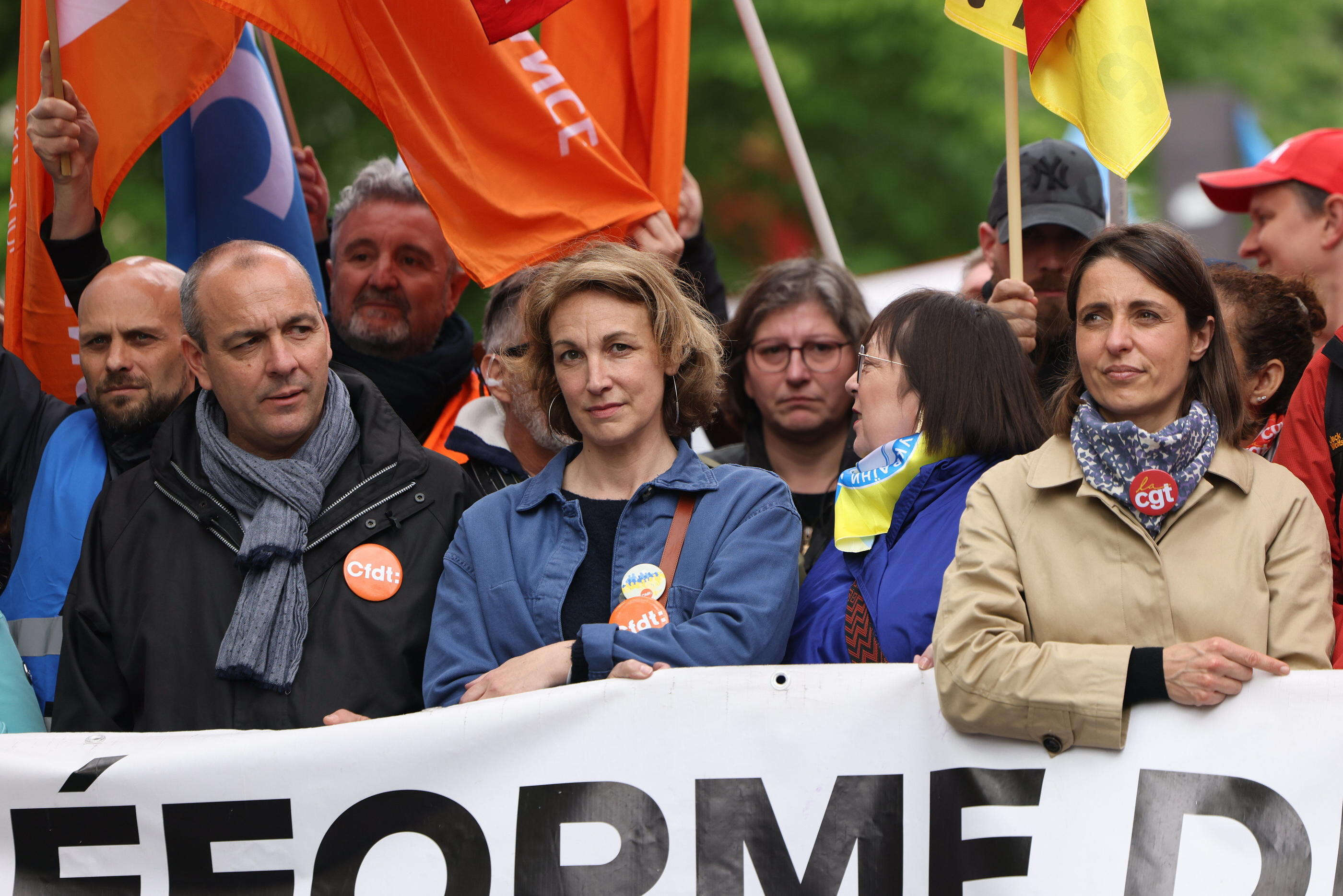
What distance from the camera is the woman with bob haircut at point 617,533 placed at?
3.38m

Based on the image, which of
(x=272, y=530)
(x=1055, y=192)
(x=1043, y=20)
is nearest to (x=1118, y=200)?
(x=1043, y=20)

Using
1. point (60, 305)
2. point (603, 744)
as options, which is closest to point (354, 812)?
point (603, 744)

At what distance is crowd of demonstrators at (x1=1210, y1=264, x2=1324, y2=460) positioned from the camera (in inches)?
158

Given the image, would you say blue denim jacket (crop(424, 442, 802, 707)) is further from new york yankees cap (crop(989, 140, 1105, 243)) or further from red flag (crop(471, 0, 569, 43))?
new york yankees cap (crop(989, 140, 1105, 243))

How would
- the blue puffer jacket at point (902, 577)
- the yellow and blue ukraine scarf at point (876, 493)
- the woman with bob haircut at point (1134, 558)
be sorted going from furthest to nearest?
the yellow and blue ukraine scarf at point (876, 493) < the blue puffer jacket at point (902, 577) < the woman with bob haircut at point (1134, 558)

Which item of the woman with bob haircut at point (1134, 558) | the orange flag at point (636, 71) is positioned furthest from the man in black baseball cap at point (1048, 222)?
the woman with bob haircut at point (1134, 558)

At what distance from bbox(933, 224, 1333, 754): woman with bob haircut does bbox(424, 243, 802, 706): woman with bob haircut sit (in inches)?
18.9

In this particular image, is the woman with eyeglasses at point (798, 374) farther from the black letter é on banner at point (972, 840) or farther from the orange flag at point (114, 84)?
the orange flag at point (114, 84)

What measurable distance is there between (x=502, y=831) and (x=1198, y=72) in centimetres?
1250

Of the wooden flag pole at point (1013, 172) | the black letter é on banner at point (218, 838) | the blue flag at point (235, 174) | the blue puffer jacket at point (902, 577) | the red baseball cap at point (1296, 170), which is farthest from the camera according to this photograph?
the blue flag at point (235, 174)

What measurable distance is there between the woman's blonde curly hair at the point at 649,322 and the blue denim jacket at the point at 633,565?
25 cm

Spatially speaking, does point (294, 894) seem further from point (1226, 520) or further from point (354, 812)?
point (1226, 520)

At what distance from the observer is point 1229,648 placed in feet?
9.67

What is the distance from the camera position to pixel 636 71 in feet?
16.7
